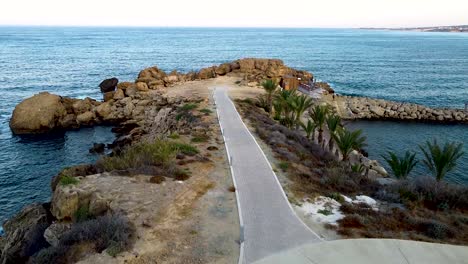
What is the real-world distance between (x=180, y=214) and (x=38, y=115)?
95.4 ft

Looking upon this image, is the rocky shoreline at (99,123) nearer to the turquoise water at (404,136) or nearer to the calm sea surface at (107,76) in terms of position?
the calm sea surface at (107,76)

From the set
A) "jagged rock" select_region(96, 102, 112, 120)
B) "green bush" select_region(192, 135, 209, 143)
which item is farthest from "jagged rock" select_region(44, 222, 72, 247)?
"jagged rock" select_region(96, 102, 112, 120)

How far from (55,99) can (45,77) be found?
103 feet

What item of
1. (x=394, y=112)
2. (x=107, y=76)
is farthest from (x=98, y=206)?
(x=107, y=76)

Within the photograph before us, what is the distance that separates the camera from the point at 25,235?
14.2m

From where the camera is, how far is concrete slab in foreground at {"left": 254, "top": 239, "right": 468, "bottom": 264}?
1013 centimetres

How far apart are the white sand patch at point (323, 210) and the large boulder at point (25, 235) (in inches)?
379

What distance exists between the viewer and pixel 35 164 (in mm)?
28031

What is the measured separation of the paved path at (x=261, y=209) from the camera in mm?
11055

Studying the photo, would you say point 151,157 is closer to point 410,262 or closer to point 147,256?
point 147,256

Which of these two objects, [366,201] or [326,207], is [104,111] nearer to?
[326,207]

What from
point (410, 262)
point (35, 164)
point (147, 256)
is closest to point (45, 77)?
point (35, 164)

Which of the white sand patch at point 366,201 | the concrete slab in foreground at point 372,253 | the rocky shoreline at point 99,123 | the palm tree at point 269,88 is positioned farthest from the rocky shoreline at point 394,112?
the concrete slab in foreground at point 372,253

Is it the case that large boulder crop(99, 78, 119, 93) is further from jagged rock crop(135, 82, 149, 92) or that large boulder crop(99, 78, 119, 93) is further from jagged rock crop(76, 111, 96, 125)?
jagged rock crop(76, 111, 96, 125)
